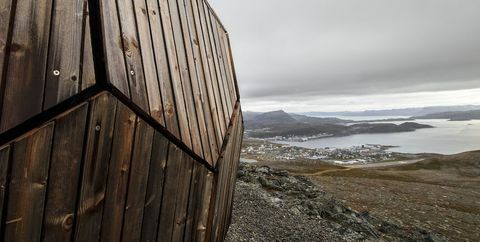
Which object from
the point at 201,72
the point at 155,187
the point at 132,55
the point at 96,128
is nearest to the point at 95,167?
the point at 96,128

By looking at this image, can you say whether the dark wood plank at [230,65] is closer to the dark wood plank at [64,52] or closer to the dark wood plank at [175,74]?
the dark wood plank at [175,74]

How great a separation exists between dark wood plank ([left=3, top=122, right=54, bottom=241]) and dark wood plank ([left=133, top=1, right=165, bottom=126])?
41.3 inches

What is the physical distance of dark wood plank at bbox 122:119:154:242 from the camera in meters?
3.25

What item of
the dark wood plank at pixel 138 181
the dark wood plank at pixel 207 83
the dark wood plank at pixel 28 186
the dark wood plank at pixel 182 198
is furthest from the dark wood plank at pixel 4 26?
the dark wood plank at pixel 207 83

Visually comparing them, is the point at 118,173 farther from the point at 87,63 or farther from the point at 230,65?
the point at 230,65

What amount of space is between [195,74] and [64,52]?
2.28 m

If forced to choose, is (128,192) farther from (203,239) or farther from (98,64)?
(203,239)

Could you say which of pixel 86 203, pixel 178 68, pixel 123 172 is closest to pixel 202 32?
pixel 178 68

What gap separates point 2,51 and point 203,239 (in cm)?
334

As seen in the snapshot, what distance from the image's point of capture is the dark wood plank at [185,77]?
417 cm

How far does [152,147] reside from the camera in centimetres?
341

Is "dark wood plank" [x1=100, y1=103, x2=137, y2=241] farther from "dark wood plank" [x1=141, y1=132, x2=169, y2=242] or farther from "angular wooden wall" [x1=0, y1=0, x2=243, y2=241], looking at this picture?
"dark wood plank" [x1=141, y1=132, x2=169, y2=242]

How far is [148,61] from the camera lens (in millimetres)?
3604

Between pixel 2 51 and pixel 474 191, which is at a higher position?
pixel 2 51
